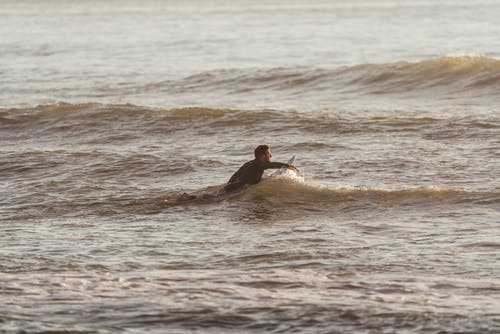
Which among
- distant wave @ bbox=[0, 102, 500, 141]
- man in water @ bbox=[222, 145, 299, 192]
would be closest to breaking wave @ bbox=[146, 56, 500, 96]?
distant wave @ bbox=[0, 102, 500, 141]

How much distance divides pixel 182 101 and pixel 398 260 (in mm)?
14958

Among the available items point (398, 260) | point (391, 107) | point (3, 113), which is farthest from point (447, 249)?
point (3, 113)

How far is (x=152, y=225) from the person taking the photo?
1295cm

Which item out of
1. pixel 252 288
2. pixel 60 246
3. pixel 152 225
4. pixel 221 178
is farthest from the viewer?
pixel 221 178

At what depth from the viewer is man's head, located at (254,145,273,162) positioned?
1422 cm


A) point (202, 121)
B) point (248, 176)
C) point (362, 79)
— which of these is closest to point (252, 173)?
point (248, 176)

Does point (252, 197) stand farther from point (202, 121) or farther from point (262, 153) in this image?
point (202, 121)

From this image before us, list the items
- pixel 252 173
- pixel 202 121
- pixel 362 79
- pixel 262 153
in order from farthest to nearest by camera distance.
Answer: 1. pixel 362 79
2. pixel 202 121
3. pixel 252 173
4. pixel 262 153

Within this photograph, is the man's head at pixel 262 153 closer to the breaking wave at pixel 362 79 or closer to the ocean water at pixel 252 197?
the ocean water at pixel 252 197

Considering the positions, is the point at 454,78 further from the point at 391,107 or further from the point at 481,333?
the point at 481,333

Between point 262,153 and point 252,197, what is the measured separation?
0.54 m

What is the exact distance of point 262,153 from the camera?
46.9ft

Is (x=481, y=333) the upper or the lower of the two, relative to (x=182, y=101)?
lower

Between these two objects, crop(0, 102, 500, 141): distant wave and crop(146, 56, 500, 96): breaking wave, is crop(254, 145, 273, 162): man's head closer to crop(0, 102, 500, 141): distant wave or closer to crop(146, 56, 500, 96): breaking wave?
crop(0, 102, 500, 141): distant wave
